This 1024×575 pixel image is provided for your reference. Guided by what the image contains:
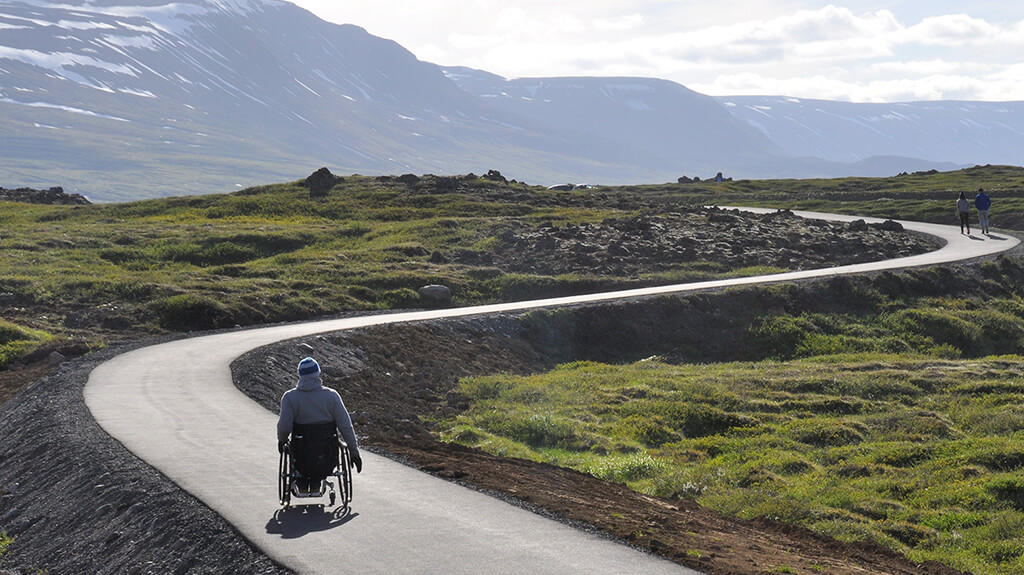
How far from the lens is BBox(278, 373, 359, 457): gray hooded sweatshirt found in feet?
43.5

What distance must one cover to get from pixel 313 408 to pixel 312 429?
0.30 meters

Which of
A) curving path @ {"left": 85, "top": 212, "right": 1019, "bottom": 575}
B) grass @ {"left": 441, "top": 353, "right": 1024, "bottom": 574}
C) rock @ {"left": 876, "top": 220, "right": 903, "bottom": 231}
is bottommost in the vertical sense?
grass @ {"left": 441, "top": 353, "right": 1024, "bottom": 574}

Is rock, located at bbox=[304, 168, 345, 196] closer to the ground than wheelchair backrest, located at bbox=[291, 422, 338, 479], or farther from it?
farther from it

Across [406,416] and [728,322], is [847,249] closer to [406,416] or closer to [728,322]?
[728,322]

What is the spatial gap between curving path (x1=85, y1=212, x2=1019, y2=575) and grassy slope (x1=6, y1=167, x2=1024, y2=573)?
16.8ft

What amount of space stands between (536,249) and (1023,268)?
79.0ft

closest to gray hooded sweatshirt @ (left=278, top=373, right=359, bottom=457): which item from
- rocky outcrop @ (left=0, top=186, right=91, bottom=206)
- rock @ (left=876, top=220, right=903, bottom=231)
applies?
rock @ (left=876, top=220, right=903, bottom=231)

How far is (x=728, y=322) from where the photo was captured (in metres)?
37.9

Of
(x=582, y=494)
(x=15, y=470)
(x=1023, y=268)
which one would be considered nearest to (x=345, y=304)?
(x=15, y=470)

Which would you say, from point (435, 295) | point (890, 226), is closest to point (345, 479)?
point (435, 295)

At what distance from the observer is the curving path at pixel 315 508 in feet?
36.6

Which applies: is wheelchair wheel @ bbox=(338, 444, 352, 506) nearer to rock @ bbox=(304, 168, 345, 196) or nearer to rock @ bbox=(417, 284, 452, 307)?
rock @ bbox=(417, 284, 452, 307)

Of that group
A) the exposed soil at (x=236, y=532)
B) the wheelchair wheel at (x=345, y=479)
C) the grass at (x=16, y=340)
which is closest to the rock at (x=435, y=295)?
the exposed soil at (x=236, y=532)

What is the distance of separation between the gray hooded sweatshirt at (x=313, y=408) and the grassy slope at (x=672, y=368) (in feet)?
22.3
